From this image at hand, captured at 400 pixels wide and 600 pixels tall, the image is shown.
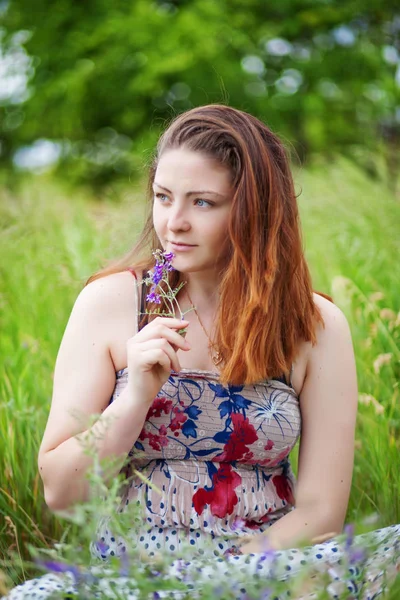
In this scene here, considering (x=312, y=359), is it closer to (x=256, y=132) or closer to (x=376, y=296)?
(x=256, y=132)

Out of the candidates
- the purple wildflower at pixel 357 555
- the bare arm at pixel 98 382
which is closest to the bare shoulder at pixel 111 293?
the bare arm at pixel 98 382

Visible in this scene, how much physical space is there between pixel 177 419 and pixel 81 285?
1638mm

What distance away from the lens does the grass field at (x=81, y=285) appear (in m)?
2.30

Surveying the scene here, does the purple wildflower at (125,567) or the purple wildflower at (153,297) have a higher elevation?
the purple wildflower at (153,297)

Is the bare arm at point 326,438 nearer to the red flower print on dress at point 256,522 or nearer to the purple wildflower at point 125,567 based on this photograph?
the red flower print on dress at point 256,522

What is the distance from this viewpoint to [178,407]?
1816mm

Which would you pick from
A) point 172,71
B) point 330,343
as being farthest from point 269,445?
point 172,71

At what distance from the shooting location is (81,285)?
3.34m

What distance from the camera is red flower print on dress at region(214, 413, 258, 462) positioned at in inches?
71.3

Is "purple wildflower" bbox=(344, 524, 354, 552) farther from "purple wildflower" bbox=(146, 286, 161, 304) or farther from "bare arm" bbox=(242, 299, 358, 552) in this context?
"purple wildflower" bbox=(146, 286, 161, 304)

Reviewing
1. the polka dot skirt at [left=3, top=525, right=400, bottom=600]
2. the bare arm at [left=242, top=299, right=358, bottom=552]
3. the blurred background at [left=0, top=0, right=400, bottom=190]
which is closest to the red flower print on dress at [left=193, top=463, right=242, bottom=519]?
the bare arm at [left=242, top=299, right=358, bottom=552]

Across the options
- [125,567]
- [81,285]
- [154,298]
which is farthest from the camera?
[81,285]

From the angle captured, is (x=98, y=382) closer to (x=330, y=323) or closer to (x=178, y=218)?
(x=178, y=218)

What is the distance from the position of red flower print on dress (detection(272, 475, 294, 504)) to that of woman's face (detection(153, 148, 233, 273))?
586mm
